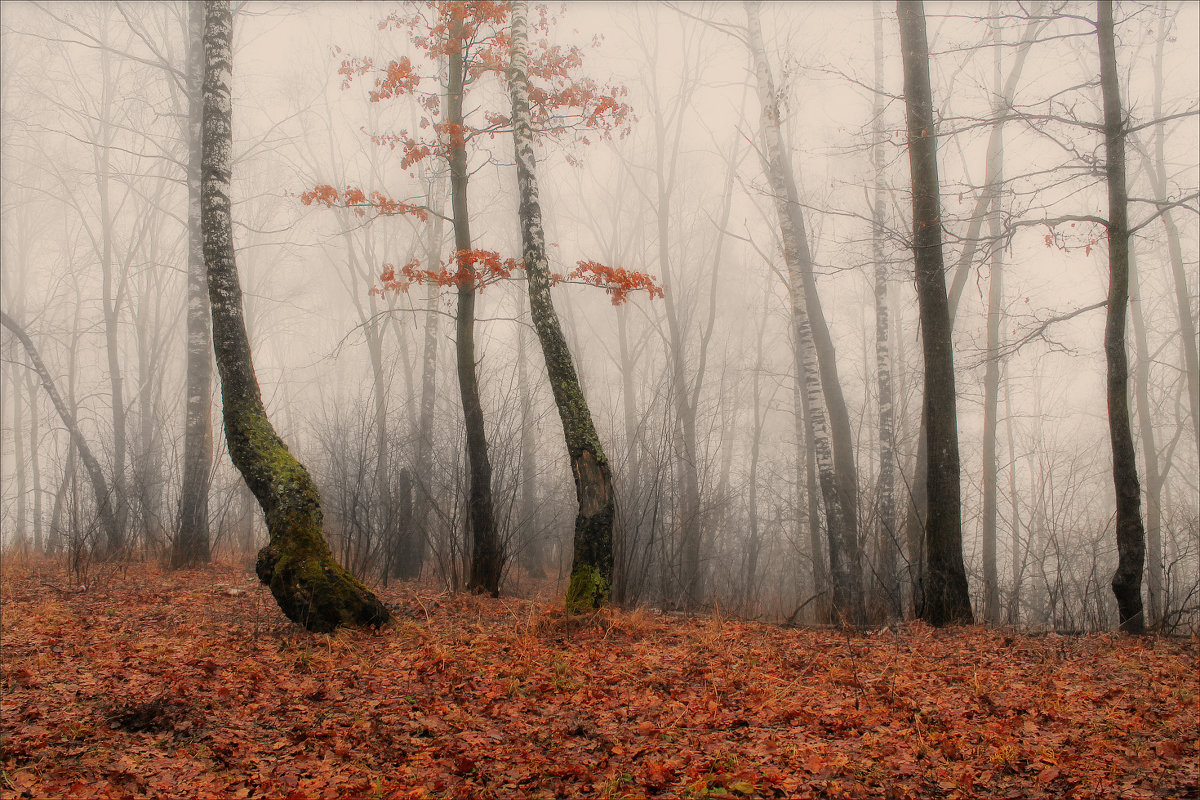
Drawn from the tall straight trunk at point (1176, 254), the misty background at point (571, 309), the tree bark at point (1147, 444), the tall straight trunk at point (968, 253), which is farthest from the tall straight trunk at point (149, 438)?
the tall straight trunk at point (1176, 254)

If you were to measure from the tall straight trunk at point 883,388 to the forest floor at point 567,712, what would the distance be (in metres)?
1.92

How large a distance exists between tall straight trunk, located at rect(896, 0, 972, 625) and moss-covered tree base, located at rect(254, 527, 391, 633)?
469 cm

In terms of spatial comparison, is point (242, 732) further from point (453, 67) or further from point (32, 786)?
point (453, 67)

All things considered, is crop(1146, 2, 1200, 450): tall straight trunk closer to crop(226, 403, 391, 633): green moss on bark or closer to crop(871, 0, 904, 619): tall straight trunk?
crop(871, 0, 904, 619): tall straight trunk

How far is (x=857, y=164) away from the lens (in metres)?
14.8

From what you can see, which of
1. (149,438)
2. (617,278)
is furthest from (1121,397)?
(149,438)

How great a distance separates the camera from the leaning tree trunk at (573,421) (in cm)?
520

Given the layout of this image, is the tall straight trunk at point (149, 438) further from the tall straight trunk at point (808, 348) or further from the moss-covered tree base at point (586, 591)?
the tall straight trunk at point (808, 348)

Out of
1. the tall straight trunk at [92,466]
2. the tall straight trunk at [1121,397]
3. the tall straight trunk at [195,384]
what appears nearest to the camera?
the tall straight trunk at [1121,397]

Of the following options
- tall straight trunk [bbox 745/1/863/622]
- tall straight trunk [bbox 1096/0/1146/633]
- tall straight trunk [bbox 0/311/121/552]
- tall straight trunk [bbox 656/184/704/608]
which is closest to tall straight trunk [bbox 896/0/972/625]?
tall straight trunk [bbox 745/1/863/622]

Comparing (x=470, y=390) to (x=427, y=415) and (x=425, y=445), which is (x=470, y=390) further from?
(x=427, y=415)

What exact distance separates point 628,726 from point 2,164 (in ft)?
72.2

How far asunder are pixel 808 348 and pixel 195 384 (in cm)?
815

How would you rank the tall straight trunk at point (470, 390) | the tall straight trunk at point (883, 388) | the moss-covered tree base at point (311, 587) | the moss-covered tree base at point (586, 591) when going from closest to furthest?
the moss-covered tree base at point (311, 587), the moss-covered tree base at point (586, 591), the tall straight trunk at point (470, 390), the tall straight trunk at point (883, 388)
